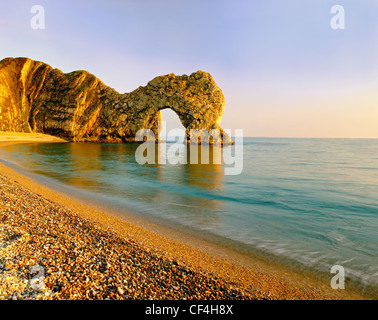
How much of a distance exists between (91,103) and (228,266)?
101 meters

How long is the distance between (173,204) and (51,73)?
360ft

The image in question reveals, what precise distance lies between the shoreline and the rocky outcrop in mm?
77026

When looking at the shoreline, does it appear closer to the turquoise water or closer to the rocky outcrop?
the turquoise water

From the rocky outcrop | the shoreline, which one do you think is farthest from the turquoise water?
the rocky outcrop

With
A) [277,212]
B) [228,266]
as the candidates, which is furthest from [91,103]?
[228,266]

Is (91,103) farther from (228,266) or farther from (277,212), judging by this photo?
(228,266)

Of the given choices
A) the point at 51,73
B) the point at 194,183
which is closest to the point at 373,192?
the point at 194,183

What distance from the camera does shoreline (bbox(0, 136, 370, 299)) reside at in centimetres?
486

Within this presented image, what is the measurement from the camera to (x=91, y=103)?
94.1 metres

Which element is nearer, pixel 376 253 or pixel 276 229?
pixel 376 253

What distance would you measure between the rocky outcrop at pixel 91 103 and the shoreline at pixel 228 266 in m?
77.0

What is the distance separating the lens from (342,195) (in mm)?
14930
